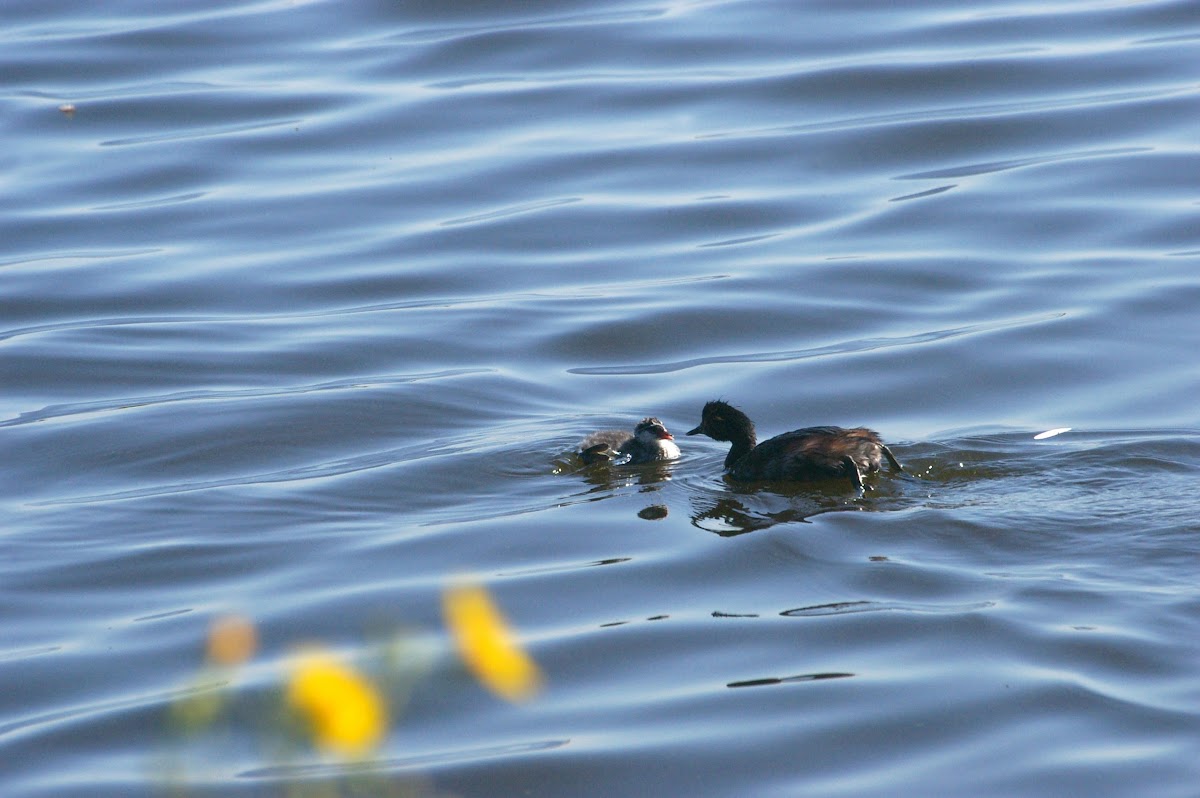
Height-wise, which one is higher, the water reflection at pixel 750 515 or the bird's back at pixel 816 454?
the bird's back at pixel 816 454

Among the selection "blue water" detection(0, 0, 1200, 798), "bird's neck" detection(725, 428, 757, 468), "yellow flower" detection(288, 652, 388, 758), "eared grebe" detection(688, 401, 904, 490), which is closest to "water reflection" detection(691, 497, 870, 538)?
"blue water" detection(0, 0, 1200, 798)

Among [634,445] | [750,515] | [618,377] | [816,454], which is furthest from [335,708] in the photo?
[618,377]

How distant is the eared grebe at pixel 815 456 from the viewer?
918 centimetres

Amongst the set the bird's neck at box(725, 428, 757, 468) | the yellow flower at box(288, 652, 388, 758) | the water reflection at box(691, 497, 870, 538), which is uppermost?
the yellow flower at box(288, 652, 388, 758)

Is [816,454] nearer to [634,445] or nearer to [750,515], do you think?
[750,515]

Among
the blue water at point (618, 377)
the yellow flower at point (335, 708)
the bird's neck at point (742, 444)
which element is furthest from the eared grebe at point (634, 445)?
the yellow flower at point (335, 708)

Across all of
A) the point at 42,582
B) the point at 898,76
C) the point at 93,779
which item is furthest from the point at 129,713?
the point at 898,76

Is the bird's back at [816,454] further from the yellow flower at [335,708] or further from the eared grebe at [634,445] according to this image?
the yellow flower at [335,708]

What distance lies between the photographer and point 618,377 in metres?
12.0

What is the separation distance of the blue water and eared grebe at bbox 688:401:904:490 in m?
0.13

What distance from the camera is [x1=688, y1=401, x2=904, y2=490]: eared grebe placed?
9.18 meters

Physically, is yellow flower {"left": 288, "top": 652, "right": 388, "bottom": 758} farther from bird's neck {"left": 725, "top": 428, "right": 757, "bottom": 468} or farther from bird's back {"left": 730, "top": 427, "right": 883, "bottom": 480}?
bird's neck {"left": 725, "top": 428, "right": 757, "bottom": 468}

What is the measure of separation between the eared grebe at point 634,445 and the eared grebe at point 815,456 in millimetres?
431

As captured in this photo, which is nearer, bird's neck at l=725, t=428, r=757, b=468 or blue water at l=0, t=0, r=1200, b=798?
blue water at l=0, t=0, r=1200, b=798
